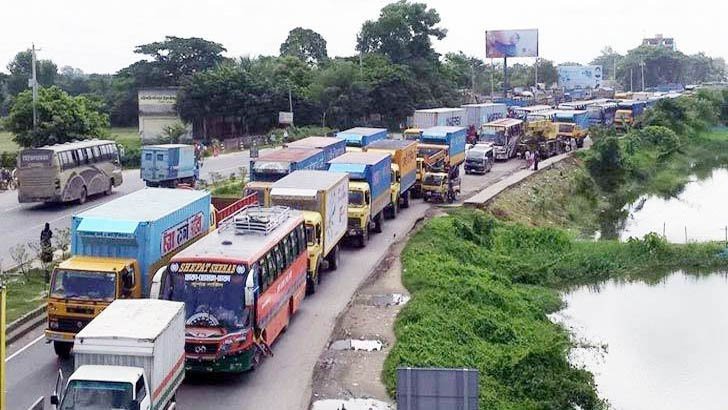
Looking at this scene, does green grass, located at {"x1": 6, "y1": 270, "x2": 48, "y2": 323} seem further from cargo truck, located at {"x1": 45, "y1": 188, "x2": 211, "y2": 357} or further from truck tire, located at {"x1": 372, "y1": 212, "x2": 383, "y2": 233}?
truck tire, located at {"x1": 372, "y1": 212, "x2": 383, "y2": 233}

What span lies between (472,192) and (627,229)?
733 cm

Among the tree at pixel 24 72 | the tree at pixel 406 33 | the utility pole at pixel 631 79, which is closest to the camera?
the tree at pixel 406 33

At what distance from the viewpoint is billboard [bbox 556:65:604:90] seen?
396 ft

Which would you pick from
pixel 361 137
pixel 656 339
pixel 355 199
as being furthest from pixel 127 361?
pixel 361 137

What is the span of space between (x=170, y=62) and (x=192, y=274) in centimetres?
5795

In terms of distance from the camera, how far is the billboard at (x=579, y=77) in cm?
12075

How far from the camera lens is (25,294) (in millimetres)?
20578

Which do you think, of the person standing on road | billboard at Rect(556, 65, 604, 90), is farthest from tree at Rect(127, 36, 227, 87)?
billboard at Rect(556, 65, 604, 90)

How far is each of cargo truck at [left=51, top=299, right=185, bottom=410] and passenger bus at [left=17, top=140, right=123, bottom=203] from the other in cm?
2020

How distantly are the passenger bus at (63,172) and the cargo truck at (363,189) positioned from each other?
37.2 ft

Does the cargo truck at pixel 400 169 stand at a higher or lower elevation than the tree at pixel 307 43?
lower

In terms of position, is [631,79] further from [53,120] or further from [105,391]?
[105,391]

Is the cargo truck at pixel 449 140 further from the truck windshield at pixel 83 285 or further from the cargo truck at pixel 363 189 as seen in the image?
the truck windshield at pixel 83 285

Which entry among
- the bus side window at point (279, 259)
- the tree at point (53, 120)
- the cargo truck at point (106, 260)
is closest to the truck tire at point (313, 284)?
the bus side window at point (279, 259)
